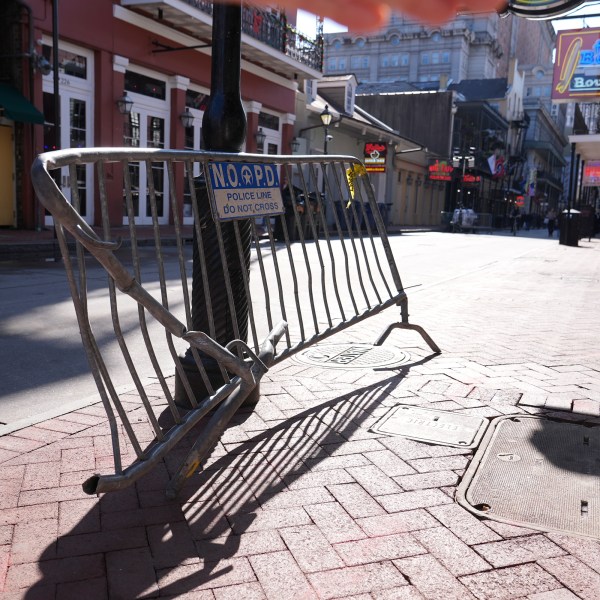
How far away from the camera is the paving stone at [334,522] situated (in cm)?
237

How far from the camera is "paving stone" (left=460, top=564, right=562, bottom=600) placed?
204cm

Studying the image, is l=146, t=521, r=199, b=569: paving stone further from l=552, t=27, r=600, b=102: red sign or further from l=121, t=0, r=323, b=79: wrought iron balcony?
l=552, t=27, r=600, b=102: red sign

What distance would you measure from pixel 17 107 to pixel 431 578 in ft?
47.0

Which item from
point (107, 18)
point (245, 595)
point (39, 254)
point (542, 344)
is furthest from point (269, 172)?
point (107, 18)

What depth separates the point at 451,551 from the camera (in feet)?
7.47

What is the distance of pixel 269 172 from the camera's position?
12.1ft

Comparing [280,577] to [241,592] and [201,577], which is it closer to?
[241,592]

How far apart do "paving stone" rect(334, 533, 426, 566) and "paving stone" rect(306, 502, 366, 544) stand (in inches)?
1.8

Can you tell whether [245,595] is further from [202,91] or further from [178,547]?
[202,91]

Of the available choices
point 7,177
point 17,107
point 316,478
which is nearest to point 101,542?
point 316,478

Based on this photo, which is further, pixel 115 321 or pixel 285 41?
pixel 285 41

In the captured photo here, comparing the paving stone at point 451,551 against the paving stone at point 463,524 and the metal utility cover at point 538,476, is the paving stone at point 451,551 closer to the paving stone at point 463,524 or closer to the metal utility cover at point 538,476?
the paving stone at point 463,524

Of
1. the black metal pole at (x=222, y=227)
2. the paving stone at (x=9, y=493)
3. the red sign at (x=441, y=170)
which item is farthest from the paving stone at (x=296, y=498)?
the red sign at (x=441, y=170)

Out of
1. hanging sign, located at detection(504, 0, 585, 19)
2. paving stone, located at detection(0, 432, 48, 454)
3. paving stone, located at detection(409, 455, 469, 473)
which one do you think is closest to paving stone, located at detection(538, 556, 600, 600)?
paving stone, located at detection(409, 455, 469, 473)
